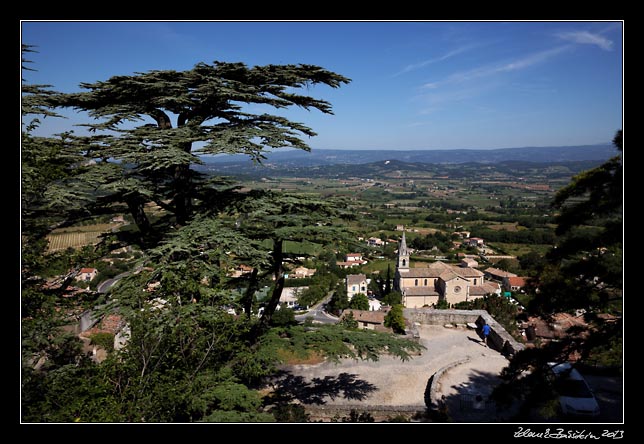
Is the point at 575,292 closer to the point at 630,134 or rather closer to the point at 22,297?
the point at 630,134

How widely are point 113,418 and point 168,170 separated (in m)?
3.82

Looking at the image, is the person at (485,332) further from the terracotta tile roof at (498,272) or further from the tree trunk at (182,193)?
the terracotta tile roof at (498,272)

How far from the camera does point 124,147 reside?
546cm

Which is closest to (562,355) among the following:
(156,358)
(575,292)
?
(575,292)

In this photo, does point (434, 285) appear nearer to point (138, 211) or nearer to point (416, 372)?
point (416, 372)

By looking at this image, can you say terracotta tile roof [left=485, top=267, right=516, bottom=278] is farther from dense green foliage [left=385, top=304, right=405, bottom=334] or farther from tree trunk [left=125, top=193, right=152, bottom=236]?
tree trunk [left=125, top=193, right=152, bottom=236]

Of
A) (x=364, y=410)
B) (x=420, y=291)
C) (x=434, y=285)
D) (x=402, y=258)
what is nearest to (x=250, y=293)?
(x=364, y=410)

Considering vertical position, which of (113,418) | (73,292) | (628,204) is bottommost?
(113,418)

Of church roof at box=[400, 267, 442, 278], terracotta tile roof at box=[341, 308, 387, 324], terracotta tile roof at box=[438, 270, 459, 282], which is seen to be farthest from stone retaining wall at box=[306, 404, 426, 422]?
church roof at box=[400, 267, 442, 278]
